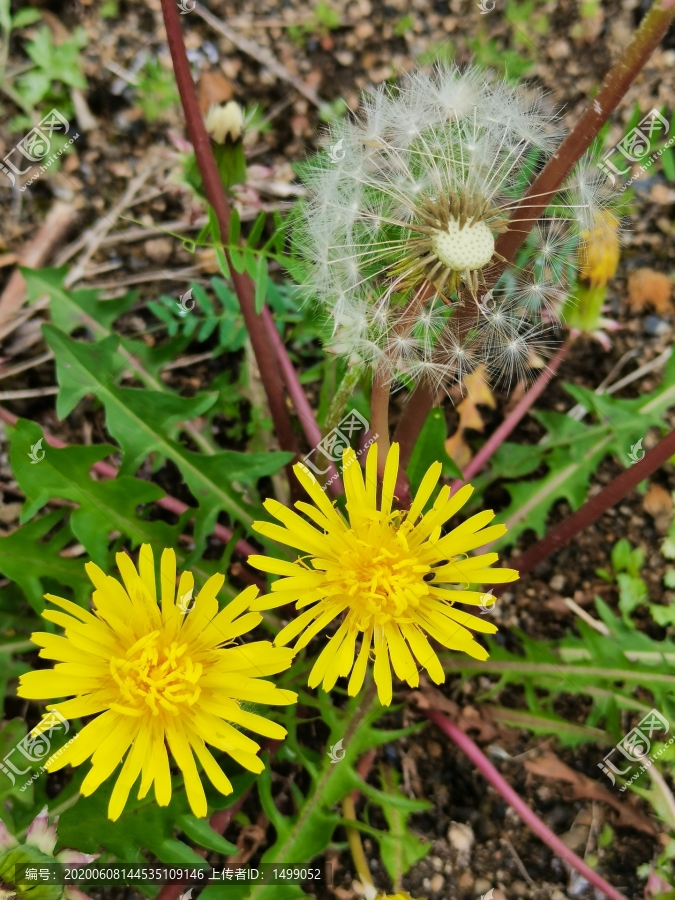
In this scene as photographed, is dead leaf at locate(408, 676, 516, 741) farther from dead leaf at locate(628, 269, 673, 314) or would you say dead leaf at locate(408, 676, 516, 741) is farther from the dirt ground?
dead leaf at locate(628, 269, 673, 314)

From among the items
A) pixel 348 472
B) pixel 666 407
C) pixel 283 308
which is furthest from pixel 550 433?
pixel 348 472

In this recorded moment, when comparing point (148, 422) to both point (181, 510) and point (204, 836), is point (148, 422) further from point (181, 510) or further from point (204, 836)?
point (204, 836)

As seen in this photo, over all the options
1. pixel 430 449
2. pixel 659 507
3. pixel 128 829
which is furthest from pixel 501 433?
pixel 128 829

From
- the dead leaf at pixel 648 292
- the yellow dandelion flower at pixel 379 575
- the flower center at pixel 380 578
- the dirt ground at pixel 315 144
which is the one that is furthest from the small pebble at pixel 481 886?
the dead leaf at pixel 648 292

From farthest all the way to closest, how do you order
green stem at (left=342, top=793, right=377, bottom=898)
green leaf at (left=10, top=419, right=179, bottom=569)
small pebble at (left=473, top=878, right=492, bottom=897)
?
small pebble at (left=473, top=878, right=492, bottom=897) → green stem at (left=342, top=793, right=377, bottom=898) → green leaf at (left=10, top=419, right=179, bottom=569)

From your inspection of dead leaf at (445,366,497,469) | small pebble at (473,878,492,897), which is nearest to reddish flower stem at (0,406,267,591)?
dead leaf at (445,366,497,469)

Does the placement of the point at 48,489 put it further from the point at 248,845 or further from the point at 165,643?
the point at 248,845
